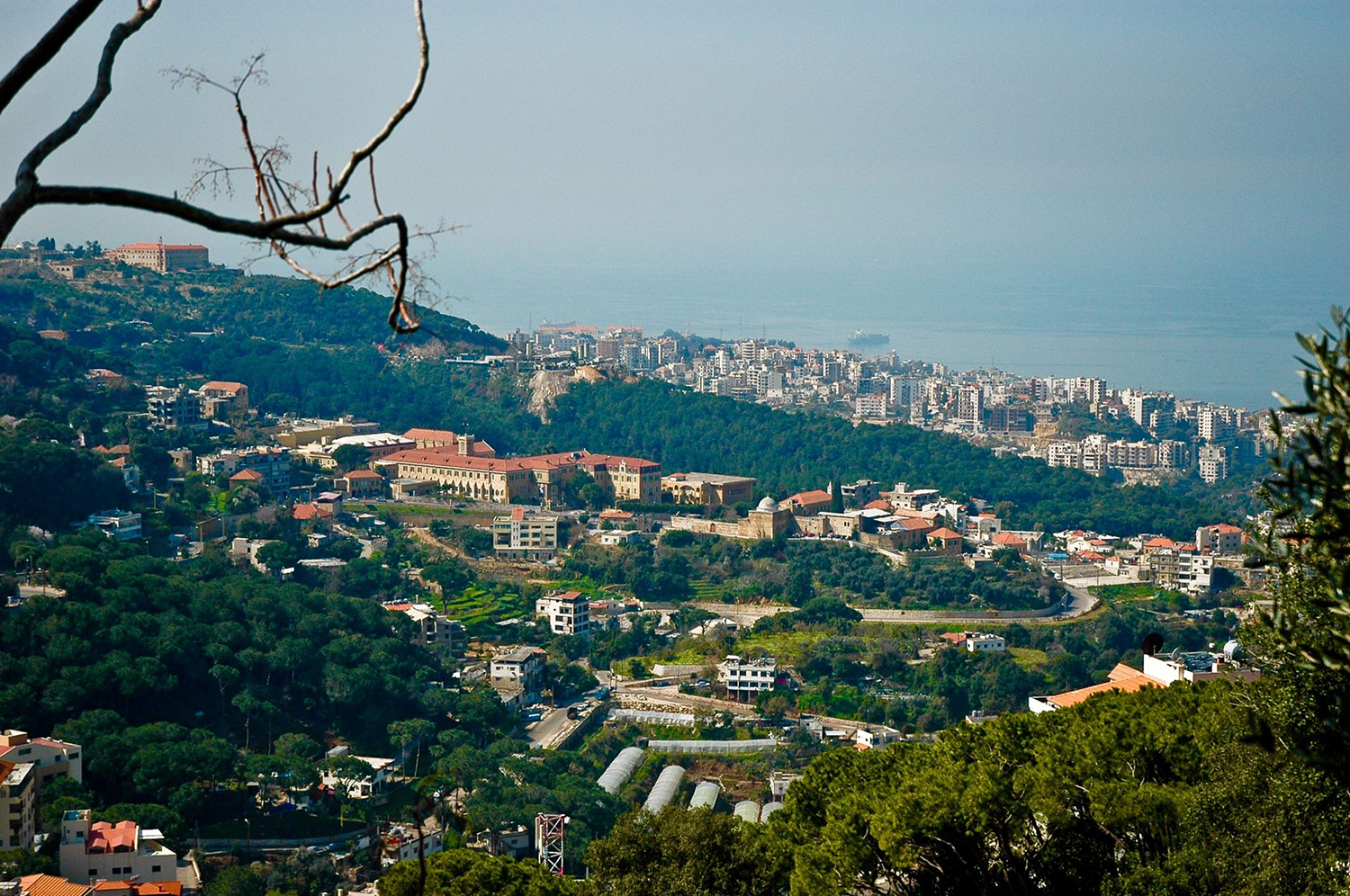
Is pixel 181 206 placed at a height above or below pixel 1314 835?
above

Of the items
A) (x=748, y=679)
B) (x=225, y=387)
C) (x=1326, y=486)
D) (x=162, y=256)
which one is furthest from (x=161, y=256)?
(x=1326, y=486)

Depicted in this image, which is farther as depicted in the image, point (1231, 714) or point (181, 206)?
point (1231, 714)

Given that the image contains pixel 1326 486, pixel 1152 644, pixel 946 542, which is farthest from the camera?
pixel 946 542

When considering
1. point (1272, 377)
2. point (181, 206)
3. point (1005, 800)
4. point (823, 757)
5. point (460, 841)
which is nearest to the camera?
point (181, 206)

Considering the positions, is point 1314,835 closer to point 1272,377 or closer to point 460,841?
point 460,841

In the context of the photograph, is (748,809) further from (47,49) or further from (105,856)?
(47,49)

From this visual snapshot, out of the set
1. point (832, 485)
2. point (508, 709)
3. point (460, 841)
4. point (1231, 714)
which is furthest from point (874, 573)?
point (1231, 714)

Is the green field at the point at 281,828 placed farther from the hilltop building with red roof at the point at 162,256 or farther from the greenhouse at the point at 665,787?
the hilltop building with red roof at the point at 162,256
